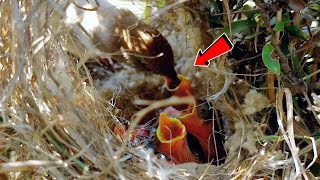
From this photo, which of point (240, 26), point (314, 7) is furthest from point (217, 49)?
point (314, 7)

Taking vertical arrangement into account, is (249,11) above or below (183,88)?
above

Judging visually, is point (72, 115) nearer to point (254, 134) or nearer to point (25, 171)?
point (25, 171)

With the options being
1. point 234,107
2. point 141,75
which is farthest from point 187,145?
point 141,75

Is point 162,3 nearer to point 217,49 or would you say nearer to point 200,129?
point 217,49

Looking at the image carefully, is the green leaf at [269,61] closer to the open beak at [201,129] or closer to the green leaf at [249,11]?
the green leaf at [249,11]

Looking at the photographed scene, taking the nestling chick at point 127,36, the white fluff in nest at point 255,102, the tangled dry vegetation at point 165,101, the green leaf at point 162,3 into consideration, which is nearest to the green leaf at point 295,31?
the tangled dry vegetation at point 165,101

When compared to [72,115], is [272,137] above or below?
below
